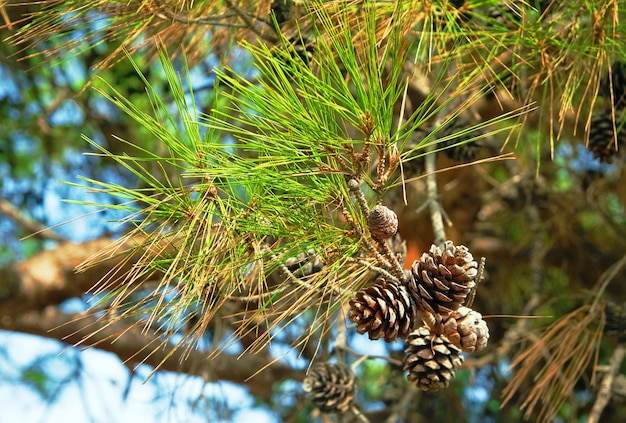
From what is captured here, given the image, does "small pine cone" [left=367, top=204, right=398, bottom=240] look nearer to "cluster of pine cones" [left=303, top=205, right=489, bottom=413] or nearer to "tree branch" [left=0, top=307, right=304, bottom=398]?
"cluster of pine cones" [left=303, top=205, right=489, bottom=413]

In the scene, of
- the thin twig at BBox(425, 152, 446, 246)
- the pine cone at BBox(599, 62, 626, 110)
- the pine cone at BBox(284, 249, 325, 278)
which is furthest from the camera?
the pine cone at BBox(599, 62, 626, 110)

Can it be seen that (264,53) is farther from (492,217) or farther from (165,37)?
(492,217)

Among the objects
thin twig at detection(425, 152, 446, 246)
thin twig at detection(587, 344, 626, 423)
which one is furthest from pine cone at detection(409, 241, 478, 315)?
thin twig at detection(587, 344, 626, 423)

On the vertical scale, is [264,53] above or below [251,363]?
above

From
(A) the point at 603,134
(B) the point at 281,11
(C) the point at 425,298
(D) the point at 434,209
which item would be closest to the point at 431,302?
(C) the point at 425,298

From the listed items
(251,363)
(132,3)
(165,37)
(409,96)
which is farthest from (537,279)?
(132,3)

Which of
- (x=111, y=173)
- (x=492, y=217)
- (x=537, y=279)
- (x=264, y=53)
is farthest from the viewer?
(x=492, y=217)
